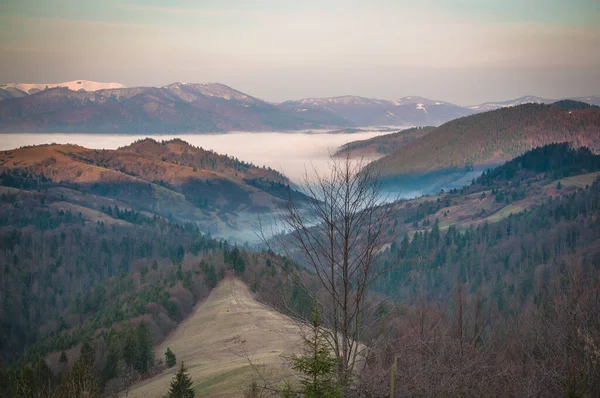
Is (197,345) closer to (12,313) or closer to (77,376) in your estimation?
(77,376)

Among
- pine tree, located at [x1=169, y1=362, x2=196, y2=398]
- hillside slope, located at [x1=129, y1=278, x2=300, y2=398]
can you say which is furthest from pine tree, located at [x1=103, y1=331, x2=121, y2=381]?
pine tree, located at [x1=169, y1=362, x2=196, y2=398]

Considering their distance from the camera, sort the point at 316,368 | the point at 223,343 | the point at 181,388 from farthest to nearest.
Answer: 1. the point at 223,343
2. the point at 181,388
3. the point at 316,368

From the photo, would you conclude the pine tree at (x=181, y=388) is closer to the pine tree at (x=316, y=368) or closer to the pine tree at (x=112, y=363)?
the pine tree at (x=316, y=368)

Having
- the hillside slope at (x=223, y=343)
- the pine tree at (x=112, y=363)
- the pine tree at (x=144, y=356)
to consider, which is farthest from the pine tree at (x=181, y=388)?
the pine tree at (x=112, y=363)

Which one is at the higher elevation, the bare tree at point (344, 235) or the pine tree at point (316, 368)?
the bare tree at point (344, 235)

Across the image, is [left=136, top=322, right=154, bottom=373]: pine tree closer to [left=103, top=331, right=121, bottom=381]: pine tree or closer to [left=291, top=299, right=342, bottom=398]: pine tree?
[left=103, top=331, right=121, bottom=381]: pine tree

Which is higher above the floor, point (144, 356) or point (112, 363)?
point (144, 356)

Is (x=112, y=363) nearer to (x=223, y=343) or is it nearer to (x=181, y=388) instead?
(x=223, y=343)

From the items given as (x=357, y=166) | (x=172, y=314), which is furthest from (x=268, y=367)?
(x=172, y=314)

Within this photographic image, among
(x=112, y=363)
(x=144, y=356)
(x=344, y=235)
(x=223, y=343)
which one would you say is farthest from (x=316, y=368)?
(x=112, y=363)
